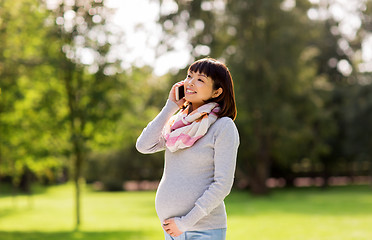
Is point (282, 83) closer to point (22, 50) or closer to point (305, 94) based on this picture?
point (305, 94)

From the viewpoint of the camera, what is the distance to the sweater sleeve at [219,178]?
255 centimetres

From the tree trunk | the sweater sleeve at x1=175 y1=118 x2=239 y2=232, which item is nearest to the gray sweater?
the sweater sleeve at x1=175 y1=118 x2=239 y2=232

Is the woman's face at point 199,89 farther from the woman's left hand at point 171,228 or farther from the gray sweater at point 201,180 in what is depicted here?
the woman's left hand at point 171,228

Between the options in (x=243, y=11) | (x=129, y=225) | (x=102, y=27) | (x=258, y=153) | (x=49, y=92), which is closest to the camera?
(x=102, y=27)

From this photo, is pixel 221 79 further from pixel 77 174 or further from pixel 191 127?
pixel 77 174

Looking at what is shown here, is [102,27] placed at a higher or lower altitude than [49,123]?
higher

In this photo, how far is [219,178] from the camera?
2.56 meters

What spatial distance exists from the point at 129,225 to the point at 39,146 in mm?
3918

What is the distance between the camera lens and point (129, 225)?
16.9m

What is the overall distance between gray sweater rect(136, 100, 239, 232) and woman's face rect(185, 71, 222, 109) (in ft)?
0.54

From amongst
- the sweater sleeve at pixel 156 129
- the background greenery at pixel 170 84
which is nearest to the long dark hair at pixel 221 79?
the sweater sleeve at pixel 156 129

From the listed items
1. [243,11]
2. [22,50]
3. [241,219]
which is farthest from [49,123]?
[243,11]

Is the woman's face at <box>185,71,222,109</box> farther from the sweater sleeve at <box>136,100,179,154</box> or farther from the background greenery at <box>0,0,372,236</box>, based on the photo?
the background greenery at <box>0,0,372,236</box>

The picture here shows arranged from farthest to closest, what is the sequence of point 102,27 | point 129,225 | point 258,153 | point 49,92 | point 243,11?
point 258,153 < point 243,11 < point 129,225 < point 49,92 < point 102,27
